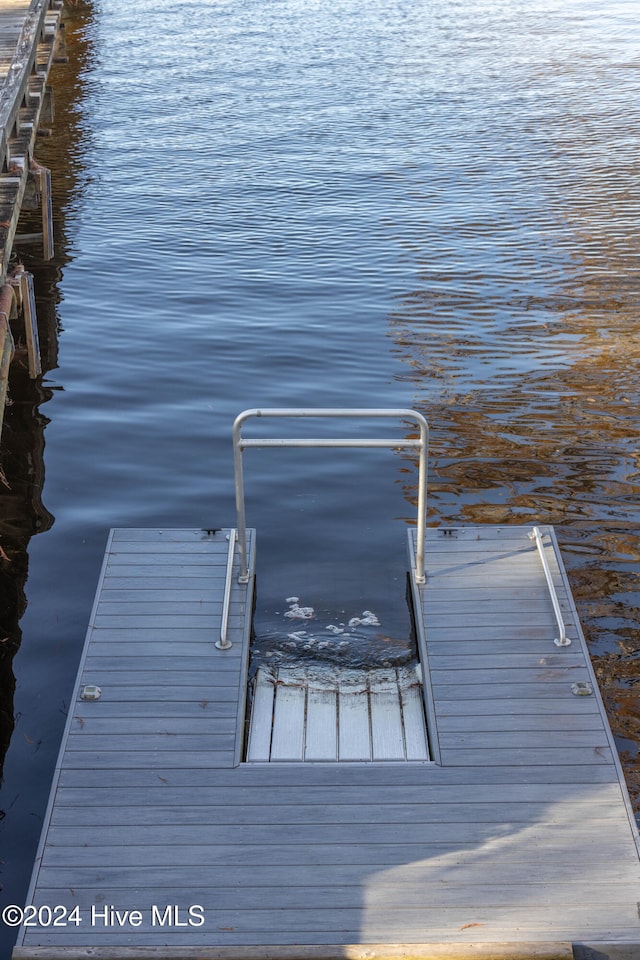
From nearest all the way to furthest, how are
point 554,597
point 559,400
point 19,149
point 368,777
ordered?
point 368,777
point 554,597
point 559,400
point 19,149

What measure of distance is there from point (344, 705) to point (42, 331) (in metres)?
8.61

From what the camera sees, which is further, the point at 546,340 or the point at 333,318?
the point at 333,318

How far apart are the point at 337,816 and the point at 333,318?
29.9 ft

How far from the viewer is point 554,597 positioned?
671 centimetres

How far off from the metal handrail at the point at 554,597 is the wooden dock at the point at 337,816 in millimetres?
92

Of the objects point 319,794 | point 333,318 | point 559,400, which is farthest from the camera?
point 333,318

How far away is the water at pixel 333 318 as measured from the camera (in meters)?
8.72

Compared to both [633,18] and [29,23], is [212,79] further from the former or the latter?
[633,18]

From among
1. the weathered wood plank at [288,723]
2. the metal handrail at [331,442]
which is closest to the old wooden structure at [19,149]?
the metal handrail at [331,442]

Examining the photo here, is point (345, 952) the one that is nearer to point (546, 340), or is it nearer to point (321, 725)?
point (321, 725)

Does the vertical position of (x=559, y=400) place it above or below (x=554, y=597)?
below

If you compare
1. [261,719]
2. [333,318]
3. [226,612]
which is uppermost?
[226,612]

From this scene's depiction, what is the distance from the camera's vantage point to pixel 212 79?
984 inches

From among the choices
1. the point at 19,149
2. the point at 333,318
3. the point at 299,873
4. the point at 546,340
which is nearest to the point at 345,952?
the point at 299,873
